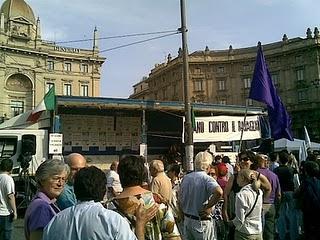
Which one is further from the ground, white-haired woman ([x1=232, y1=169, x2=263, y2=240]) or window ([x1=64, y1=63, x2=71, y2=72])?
window ([x1=64, y1=63, x2=71, y2=72])

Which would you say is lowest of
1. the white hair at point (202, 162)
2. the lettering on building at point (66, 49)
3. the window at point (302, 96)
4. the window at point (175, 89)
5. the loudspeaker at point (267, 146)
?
the white hair at point (202, 162)

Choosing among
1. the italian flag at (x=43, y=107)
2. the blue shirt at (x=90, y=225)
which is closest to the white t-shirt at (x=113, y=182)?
the blue shirt at (x=90, y=225)

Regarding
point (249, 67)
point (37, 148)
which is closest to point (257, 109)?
point (37, 148)

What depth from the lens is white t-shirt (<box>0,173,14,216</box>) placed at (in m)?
7.24

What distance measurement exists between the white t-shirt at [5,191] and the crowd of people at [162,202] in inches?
0.6

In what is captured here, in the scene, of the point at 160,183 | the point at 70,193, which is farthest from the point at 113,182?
the point at 70,193

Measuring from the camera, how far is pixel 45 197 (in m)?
3.48

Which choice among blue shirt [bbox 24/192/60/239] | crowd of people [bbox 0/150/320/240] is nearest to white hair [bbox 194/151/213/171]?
crowd of people [bbox 0/150/320/240]

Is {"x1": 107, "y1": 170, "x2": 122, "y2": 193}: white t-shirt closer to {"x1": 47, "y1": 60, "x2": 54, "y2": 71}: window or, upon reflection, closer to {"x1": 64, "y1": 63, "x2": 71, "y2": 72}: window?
{"x1": 47, "y1": 60, "x2": 54, "y2": 71}: window

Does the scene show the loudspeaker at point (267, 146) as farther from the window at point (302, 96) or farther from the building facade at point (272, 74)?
the window at point (302, 96)

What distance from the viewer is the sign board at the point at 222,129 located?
56.7 feet

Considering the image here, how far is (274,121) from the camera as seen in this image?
44.0ft

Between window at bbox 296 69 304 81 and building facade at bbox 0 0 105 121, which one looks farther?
window at bbox 296 69 304 81

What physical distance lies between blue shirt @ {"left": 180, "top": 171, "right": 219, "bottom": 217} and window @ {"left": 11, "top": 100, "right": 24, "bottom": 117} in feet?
179
